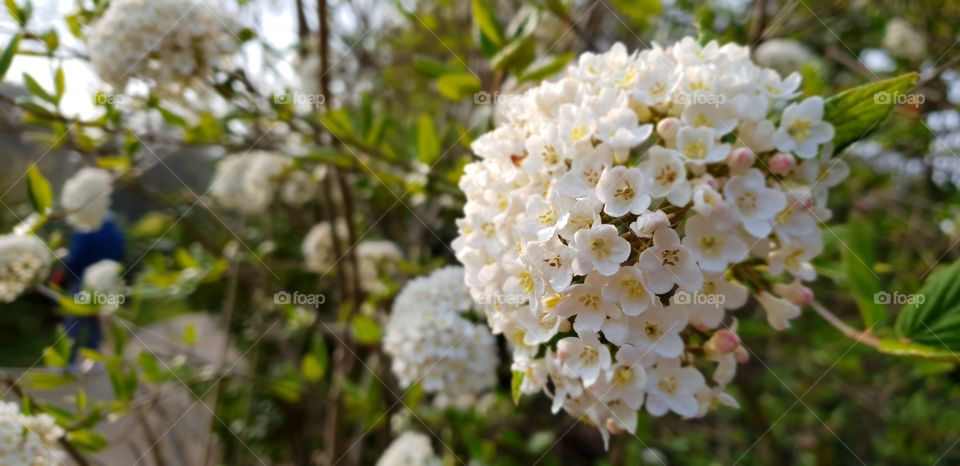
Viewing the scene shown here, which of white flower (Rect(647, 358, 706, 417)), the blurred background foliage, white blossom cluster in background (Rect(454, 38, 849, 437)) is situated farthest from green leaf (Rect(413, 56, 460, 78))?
white flower (Rect(647, 358, 706, 417))

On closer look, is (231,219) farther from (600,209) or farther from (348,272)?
(600,209)

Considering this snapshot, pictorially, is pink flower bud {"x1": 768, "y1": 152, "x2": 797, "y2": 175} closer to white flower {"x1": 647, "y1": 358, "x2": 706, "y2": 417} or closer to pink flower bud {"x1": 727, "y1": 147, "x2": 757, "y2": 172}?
pink flower bud {"x1": 727, "y1": 147, "x2": 757, "y2": 172}

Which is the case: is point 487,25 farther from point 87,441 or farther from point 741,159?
→ point 87,441

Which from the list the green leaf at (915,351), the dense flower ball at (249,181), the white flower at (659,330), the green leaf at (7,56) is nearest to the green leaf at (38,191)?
the green leaf at (7,56)

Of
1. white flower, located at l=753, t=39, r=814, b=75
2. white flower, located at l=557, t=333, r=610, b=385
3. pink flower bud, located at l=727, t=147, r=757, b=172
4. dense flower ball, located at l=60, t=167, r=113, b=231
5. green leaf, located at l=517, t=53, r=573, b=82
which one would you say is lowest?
white flower, located at l=753, t=39, r=814, b=75

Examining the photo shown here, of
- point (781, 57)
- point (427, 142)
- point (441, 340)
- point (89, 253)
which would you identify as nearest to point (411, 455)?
point (441, 340)

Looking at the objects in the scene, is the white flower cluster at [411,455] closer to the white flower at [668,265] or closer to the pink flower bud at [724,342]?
the pink flower bud at [724,342]
